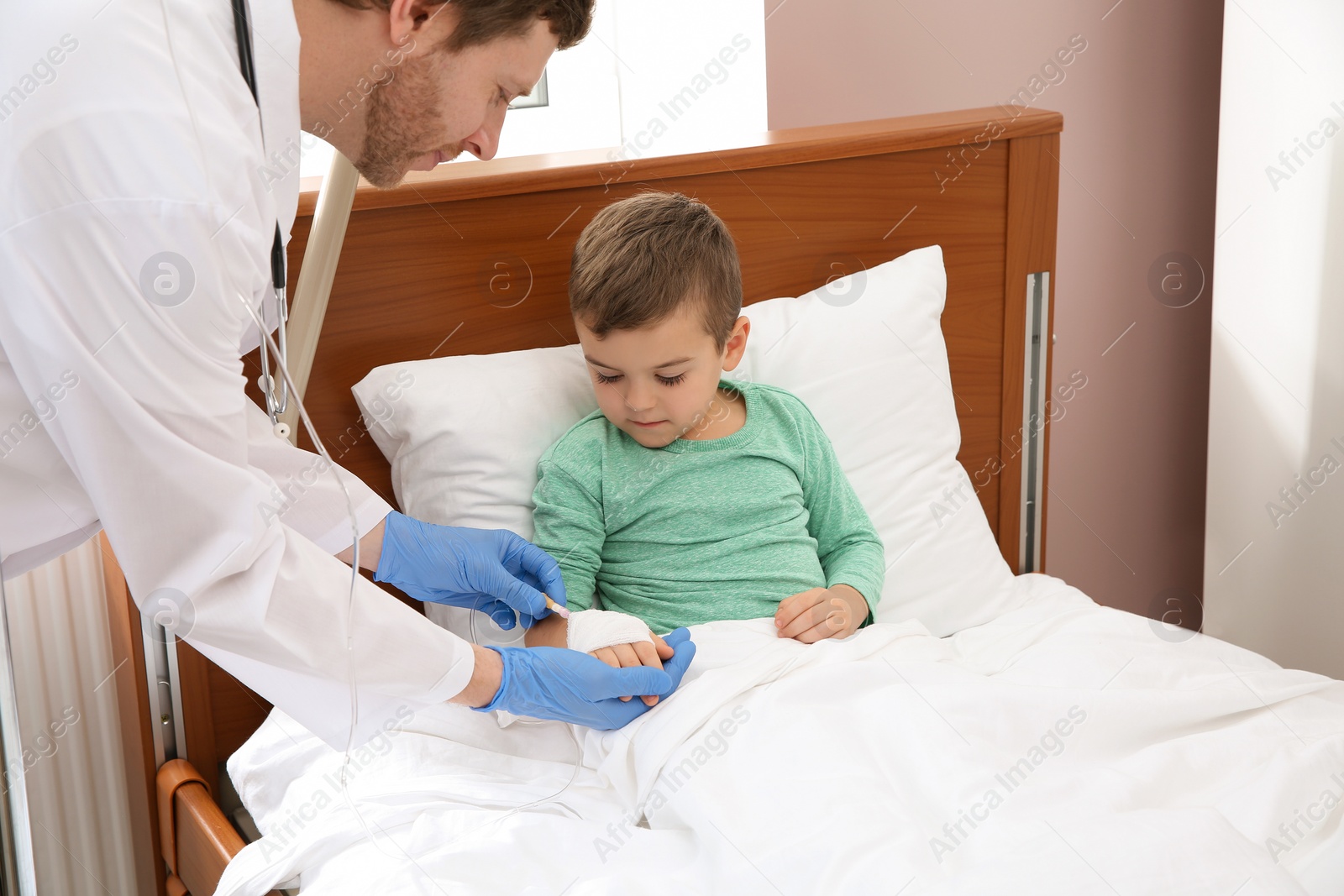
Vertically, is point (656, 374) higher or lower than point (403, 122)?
lower

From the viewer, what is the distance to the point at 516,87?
995 mm

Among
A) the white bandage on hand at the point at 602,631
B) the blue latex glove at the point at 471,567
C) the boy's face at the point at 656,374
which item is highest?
the boy's face at the point at 656,374

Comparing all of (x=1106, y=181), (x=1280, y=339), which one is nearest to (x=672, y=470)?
(x=1280, y=339)

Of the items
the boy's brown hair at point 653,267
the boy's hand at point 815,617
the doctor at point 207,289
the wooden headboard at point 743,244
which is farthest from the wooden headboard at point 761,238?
the boy's hand at point 815,617

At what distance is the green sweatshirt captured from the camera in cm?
126

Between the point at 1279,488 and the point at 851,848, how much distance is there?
1425 millimetres

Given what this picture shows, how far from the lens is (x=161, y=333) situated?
75cm

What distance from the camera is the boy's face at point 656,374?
1219 millimetres

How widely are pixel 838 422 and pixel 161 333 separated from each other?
933mm

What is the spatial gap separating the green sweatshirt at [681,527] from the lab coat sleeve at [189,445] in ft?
1.13

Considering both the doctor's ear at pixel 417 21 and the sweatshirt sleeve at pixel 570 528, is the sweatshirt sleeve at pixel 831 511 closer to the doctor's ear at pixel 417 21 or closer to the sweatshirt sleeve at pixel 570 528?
the sweatshirt sleeve at pixel 570 528

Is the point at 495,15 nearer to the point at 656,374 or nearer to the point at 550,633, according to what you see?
the point at 656,374

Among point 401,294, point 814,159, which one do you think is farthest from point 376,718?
point 814,159

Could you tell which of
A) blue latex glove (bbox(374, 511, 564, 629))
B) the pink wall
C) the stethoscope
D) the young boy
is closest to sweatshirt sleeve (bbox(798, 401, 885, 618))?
the young boy
